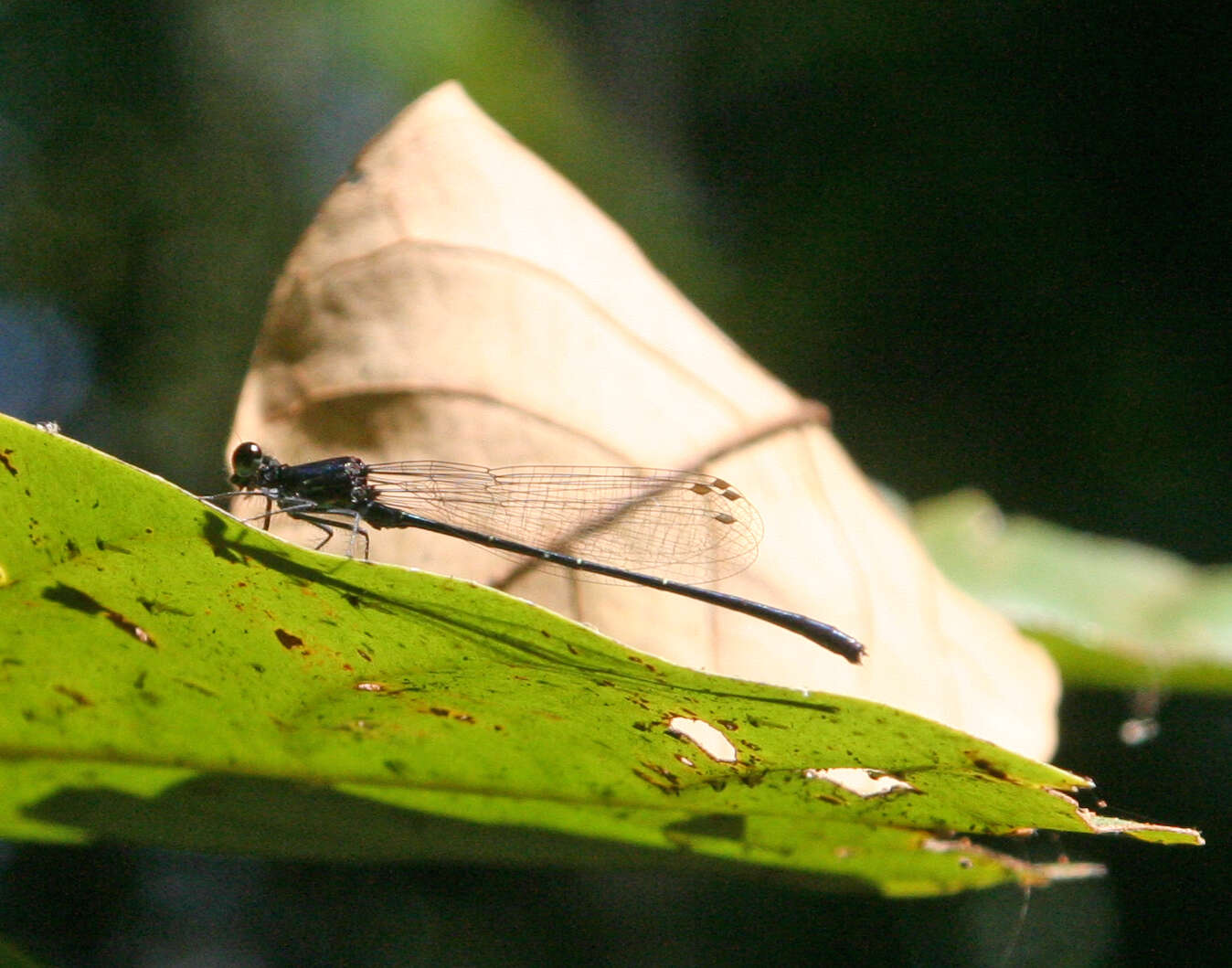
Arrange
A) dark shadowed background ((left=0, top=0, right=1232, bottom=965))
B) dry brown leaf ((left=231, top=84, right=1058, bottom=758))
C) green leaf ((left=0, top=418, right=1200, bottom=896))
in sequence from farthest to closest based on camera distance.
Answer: dark shadowed background ((left=0, top=0, right=1232, bottom=965)) < dry brown leaf ((left=231, top=84, right=1058, bottom=758)) < green leaf ((left=0, top=418, right=1200, bottom=896))

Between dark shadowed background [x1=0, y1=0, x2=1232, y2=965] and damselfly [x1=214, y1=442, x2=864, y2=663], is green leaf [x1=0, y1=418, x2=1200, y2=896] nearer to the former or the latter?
damselfly [x1=214, y1=442, x2=864, y2=663]

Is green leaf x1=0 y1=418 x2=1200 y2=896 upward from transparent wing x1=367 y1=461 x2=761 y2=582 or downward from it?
downward

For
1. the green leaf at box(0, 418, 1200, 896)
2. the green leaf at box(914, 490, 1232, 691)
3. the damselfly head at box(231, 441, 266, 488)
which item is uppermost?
the green leaf at box(914, 490, 1232, 691)

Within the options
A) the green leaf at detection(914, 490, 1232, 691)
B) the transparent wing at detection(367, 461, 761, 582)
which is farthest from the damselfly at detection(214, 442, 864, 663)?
the green leaf at detection(914, 490, 1232, 691)

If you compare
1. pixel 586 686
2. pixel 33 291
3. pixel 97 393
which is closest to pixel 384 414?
pixel 586 686

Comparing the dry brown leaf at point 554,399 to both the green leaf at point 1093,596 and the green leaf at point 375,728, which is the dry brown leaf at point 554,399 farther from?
the green leaf at point 375,728

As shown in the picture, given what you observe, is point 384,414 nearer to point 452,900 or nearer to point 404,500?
point 404,500

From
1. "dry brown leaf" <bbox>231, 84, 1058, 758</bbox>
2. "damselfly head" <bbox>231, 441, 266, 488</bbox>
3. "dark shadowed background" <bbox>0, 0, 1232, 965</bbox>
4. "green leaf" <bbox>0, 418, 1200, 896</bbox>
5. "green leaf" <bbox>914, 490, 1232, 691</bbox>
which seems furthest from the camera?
"dark shadowed background" <bbox>0, 0, 1232, 965</bbox>
